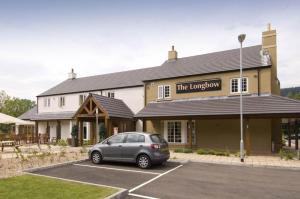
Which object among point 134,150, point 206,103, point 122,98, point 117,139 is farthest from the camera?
point 122,98

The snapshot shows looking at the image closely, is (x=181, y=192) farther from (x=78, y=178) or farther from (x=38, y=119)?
(x=38, y=119)

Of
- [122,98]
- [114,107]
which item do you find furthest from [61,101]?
[114,107]

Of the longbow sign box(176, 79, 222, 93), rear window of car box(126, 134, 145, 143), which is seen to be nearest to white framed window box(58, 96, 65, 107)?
the longbow sign box(176, 79, 222, 93)

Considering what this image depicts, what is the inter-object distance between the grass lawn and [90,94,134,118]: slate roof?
1302 centimetres

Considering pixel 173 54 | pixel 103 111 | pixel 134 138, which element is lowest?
pixel 134 138

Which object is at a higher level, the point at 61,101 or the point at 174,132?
the point at 61,101

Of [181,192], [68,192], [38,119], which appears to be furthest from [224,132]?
[38,119]

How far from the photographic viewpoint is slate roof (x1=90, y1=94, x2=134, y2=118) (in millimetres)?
23266

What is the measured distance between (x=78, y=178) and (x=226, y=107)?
40.6ft

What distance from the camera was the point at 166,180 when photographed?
10.9 meters

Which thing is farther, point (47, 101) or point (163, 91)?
point (47, 101)

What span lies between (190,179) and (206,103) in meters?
11.2

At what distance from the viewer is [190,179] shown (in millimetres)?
11141

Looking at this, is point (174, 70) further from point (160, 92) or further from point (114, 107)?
point (114, 107)
